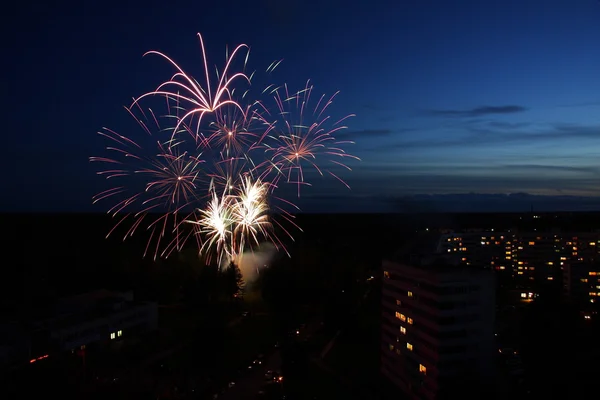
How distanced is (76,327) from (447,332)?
793 centimetres

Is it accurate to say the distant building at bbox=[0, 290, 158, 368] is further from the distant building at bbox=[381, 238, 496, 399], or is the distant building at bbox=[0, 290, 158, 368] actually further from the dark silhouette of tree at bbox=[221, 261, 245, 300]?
the distant building at bbox=[381, 238, 496, 399]

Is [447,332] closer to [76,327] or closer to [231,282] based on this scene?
[76,327]

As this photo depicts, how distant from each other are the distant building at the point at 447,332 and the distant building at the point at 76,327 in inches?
273

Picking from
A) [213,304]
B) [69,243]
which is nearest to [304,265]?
[213,304]

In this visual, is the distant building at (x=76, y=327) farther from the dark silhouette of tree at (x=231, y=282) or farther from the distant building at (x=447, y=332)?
the distant building at (x=447, y=332)

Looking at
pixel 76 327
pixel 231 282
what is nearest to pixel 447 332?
pixel 76 327

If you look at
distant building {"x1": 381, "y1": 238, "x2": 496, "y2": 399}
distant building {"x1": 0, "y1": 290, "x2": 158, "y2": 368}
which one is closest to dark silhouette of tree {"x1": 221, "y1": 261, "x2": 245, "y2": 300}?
distant building {"x1": 0, "y1": 290, "x2": 158, "y2": 368}

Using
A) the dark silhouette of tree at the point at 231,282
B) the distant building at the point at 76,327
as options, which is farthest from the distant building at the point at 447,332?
the dark silhouette of tree at the point at 231,282

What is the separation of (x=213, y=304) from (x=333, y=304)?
148 inches

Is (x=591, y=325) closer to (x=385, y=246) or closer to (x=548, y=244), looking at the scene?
(x=548, y=244)

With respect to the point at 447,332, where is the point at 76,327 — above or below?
below

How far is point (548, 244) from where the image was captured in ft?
79.9

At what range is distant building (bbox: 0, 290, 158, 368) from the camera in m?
9.70

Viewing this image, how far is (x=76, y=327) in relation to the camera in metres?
10.8
